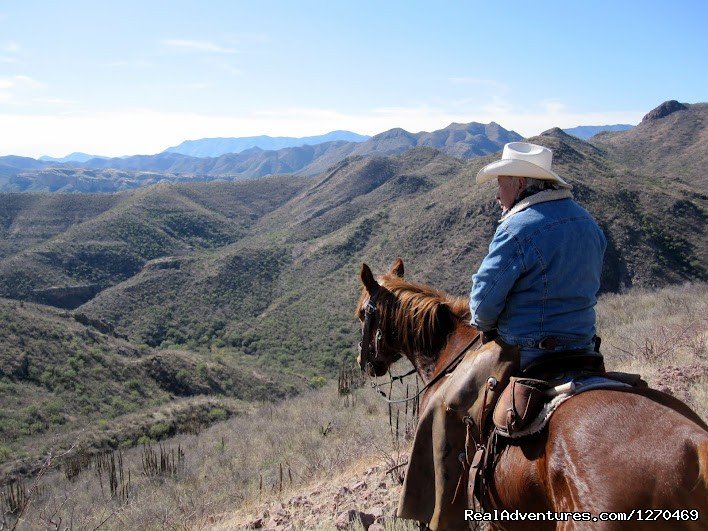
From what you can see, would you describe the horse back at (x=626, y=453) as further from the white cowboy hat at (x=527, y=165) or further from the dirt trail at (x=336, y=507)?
the dirt trail at (x=336, y=507)

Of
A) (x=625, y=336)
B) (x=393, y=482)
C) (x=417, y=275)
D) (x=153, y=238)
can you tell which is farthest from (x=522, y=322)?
(x=153, y=238)

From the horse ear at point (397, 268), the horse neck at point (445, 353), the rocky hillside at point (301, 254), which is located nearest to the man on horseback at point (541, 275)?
the horse neck at point (445, 353)

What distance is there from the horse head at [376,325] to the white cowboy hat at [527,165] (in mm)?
1336

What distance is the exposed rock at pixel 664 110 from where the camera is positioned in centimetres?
7362

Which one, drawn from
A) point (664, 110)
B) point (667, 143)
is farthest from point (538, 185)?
point (664, 110)

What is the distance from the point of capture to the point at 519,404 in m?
2.47

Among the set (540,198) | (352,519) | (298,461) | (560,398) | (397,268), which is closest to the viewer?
(560,398)

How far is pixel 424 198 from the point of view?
48.1 metres

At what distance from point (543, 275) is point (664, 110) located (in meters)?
87.3

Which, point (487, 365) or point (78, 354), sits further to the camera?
point (78, 354)

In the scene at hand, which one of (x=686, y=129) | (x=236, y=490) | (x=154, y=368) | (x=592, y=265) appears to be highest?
(x=686, y=129)

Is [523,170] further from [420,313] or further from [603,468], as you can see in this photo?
[603,468]

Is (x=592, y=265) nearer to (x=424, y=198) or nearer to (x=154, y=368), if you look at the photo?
(x=154, y=368)

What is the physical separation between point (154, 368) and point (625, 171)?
39.0 metres
